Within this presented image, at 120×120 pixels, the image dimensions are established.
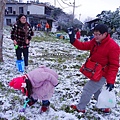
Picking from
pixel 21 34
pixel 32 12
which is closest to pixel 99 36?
pixel 21 34

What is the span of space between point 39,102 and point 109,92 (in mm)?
1368

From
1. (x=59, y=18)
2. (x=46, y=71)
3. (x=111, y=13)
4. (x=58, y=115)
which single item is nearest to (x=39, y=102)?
(x=58, y=115)

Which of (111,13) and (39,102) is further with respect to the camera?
(111,13)

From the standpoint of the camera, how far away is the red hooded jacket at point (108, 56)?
8.03 feet

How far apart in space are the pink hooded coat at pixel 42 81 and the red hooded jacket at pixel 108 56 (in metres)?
0.78

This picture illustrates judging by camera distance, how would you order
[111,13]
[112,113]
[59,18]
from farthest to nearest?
[59,18] < [111,13] < [112,113]

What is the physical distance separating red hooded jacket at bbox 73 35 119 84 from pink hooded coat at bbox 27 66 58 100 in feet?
2.56

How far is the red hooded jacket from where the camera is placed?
245 cm

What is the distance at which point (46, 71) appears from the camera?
8.35 ft

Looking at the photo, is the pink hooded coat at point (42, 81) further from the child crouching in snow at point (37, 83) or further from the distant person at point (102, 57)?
the distant person at point (102, 57)

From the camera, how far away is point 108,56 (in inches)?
99.1

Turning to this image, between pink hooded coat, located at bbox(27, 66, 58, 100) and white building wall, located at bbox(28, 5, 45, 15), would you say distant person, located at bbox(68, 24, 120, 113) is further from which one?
white building wall, located at bbox(28, 5, 45, 15)

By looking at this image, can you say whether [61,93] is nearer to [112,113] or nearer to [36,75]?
[112,113]

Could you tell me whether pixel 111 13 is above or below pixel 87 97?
above
